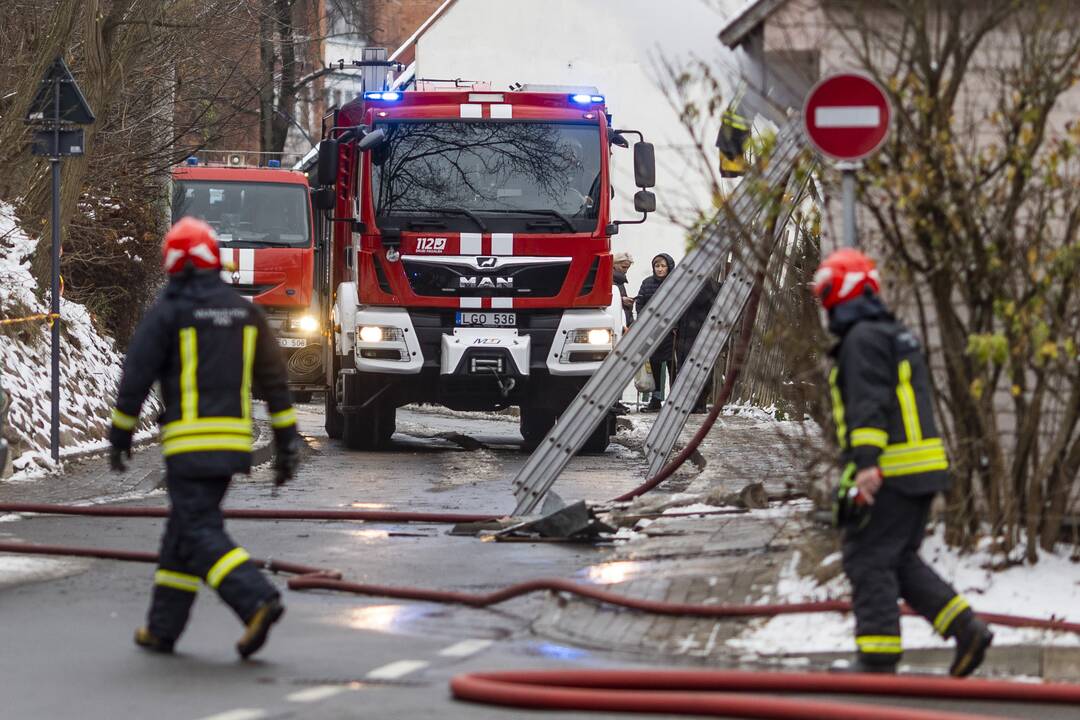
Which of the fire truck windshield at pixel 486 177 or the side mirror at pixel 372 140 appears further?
the fire truck windshield at pixel 486 177

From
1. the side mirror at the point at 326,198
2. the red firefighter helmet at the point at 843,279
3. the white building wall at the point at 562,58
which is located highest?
the white building wall at the point at 562,58

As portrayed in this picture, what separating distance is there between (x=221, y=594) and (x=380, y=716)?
5.06ft

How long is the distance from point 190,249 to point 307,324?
62.0 ft

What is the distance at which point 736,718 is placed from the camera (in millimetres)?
6398

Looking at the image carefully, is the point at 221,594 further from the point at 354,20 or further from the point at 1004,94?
the point at 354,20

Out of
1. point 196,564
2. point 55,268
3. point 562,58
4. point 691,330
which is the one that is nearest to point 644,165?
point 691,330

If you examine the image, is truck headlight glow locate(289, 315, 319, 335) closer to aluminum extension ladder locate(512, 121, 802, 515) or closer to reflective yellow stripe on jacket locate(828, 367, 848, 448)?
aluminum extension ladder locate(512, 121, 802, 515)

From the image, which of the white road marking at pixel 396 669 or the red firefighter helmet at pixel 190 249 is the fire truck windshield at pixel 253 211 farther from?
the white road marking at pixel 396 669

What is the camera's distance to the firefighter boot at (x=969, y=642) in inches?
296

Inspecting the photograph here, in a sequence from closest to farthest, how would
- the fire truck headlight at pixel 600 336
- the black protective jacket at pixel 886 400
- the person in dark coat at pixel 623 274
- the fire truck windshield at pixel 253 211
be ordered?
the black protective jacket at pixel 886 400
the fire truck headlight at pixel 600 336
the person in dark coat at pixel 623 274
the fire truck windshield at pixel 253 211

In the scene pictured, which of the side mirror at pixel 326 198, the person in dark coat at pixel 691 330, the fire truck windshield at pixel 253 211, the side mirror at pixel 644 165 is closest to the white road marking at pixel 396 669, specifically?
the side mirror at pixel 644 165

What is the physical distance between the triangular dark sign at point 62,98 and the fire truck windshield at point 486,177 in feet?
9.70

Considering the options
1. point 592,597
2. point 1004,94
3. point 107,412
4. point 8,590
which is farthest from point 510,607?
point 107,412

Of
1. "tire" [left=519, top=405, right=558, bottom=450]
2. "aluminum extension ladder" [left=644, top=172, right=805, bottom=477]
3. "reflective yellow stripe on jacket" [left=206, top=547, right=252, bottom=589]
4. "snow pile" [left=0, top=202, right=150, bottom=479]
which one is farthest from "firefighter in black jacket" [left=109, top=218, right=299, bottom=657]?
"tire" [left=519, top=405, right=558, bottom=450]
